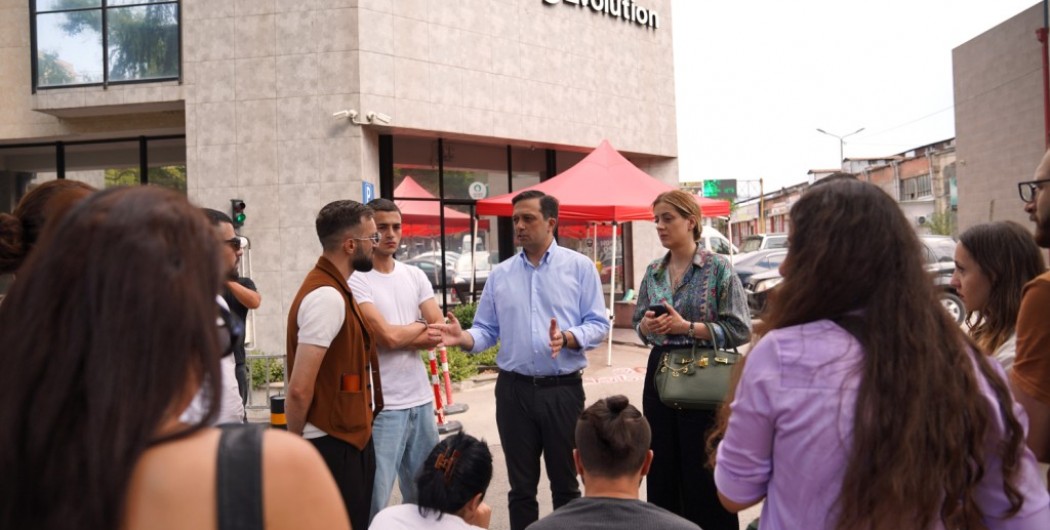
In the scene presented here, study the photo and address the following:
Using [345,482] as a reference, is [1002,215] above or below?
above

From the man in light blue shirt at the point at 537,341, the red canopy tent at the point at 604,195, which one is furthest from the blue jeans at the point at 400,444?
the red canopy tent at the point at 604,195

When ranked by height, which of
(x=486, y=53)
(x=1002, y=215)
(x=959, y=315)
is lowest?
(x=959, y=315)

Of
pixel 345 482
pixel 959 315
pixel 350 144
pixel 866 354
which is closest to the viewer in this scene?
pixel 866 354

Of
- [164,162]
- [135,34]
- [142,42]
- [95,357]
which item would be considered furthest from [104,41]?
[95,357]

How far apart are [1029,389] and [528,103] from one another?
13.9 metres

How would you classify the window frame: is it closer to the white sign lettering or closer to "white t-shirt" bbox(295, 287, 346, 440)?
the white sign lettering

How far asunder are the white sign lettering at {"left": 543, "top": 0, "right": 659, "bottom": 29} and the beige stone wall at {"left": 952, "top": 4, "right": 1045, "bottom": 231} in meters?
18.8

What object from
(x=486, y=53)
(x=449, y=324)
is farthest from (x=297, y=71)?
(x=449, y=324)

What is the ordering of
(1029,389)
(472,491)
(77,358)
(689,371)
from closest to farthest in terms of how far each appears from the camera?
(77,358) < (1029,389) < (472,491) < (689,371)

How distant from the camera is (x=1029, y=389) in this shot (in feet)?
7.66

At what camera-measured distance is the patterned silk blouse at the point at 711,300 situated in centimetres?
430

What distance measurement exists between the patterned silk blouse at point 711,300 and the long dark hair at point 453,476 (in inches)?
57.3

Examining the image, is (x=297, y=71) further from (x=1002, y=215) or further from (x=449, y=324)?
(x=1002, y=215)

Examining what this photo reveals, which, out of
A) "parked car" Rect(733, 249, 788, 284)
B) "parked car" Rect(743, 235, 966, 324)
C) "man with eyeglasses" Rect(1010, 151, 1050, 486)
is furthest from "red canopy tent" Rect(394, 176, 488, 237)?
"man with eyeglasses" Rect(1010, 151, 1050, 486)
